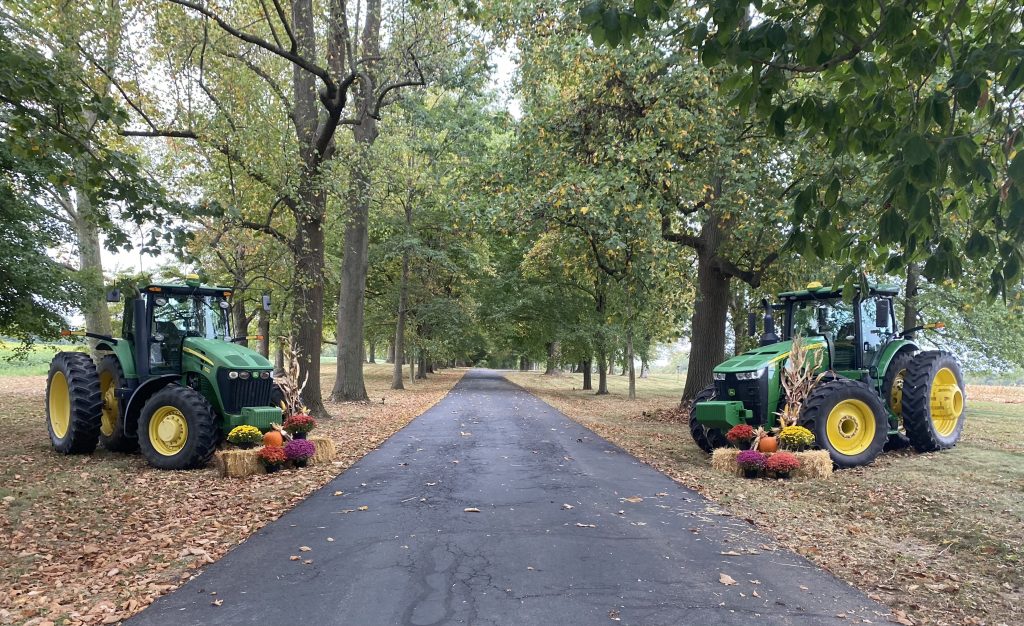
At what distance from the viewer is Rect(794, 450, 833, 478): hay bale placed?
25.3ft

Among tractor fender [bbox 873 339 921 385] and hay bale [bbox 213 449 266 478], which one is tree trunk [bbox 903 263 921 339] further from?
hay bale [bbox 213 449 266 478]

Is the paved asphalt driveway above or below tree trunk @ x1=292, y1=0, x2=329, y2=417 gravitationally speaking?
below

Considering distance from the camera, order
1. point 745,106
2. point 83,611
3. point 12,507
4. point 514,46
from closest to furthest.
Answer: point 83,611, point 745,106, point 12,507, point 514,46

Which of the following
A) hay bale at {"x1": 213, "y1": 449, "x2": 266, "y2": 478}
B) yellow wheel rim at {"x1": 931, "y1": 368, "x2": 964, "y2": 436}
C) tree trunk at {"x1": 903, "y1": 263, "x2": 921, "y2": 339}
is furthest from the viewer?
tree trunk at {"x1": 903, "y1": 263, "x2": 921, "y2": 339}

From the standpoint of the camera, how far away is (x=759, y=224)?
40.7 feet

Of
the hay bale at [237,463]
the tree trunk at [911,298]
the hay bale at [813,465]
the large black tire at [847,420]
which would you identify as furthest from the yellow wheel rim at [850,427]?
the tree trunk at [911,298]

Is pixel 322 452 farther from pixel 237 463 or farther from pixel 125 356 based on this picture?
pixel 125 356

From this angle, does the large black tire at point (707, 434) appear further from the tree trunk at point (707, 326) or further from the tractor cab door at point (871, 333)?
the tree trunk at point (707, 326)

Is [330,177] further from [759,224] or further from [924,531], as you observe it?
[924,531]

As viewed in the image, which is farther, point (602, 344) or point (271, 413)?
point (602, 344)

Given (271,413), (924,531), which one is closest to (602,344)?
(271,413)

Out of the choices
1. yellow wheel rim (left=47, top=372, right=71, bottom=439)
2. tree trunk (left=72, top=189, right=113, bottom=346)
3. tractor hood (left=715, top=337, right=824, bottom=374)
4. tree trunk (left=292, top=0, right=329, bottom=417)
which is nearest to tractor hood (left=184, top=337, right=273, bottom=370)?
yellow wheel rim (left=47, top=372, right=71, bottom=439)

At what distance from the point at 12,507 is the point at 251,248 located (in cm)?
1183

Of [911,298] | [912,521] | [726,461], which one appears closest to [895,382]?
[726,461]
